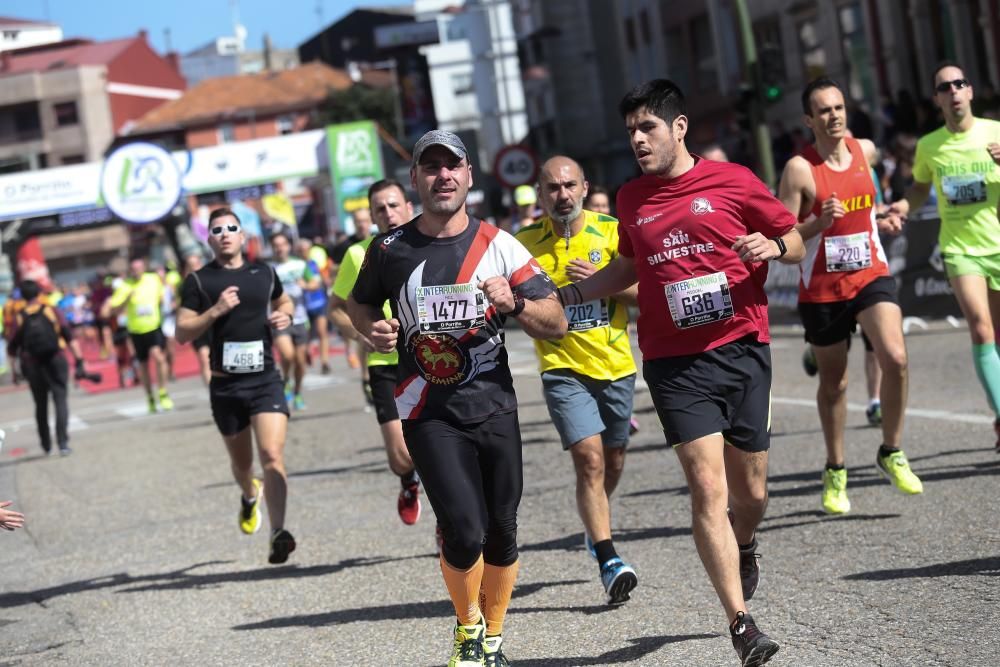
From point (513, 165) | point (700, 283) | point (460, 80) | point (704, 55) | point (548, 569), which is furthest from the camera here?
point (460, 80)

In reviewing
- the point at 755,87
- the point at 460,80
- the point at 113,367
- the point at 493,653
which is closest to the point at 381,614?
the point at 493,653

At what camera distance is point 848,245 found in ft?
27.2

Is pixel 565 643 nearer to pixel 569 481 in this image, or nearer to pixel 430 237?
pixel 430 237

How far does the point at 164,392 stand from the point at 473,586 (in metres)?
17.6

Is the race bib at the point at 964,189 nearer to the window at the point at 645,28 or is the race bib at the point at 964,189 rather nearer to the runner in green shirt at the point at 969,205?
the runner in green shirt at the point at 969,205

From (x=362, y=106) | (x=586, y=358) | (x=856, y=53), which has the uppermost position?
(x=362, y=106)

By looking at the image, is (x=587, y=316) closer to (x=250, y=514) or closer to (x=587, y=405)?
(x=587, y=405)

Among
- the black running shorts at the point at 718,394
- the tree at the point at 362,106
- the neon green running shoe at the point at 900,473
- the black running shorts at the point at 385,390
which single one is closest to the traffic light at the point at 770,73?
the black running shorts at the point at 385,390

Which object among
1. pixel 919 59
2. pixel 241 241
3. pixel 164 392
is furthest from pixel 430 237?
pixel 919 59

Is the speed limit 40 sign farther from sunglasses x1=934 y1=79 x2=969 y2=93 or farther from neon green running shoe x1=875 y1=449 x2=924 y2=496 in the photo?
neon green running shoe x1=875 y1=449 x2=924 y2=496

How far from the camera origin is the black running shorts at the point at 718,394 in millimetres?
5734

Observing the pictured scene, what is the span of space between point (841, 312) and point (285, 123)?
330 feet

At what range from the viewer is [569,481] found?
→ 10.9 meters

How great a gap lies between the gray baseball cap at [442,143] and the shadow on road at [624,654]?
74.5 inches
